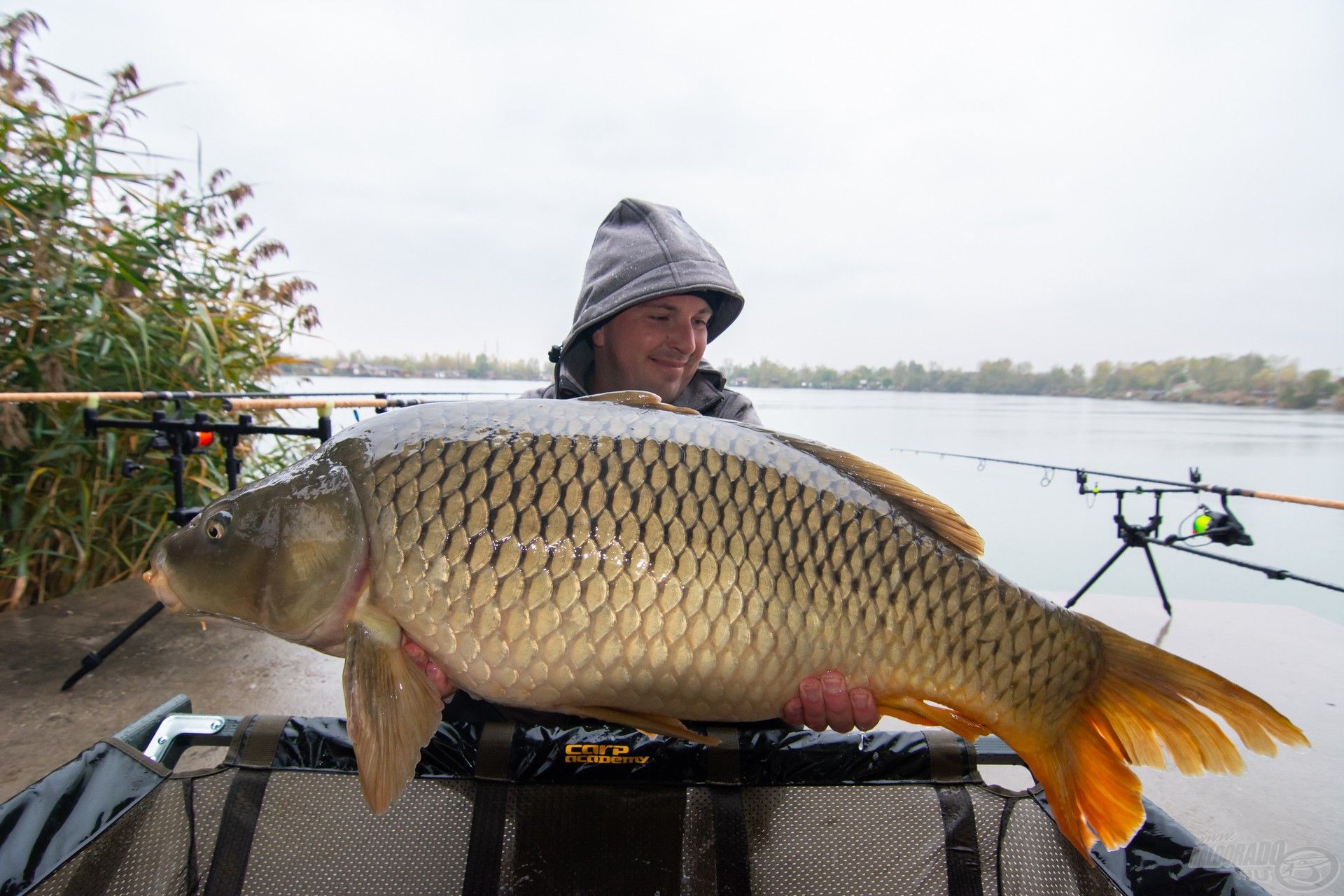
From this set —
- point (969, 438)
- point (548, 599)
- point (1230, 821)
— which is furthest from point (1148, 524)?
point (969, 438)

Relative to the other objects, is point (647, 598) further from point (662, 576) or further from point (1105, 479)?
point (1105, 479)

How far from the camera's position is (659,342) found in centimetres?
138

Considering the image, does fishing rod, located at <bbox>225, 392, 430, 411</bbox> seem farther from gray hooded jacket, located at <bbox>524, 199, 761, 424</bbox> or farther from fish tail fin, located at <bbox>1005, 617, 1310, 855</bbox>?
fish tail fin, located at <bbox>1005, 617, 1310, 855</bbox>

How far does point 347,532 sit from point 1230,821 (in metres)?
1.61

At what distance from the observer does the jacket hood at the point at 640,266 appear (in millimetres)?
1313

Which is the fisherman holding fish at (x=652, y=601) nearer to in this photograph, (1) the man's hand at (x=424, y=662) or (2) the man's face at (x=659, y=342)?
(1) the man's hand at (x=424, y=662)

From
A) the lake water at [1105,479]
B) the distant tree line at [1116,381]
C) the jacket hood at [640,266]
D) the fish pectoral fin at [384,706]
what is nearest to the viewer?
the fish pectoral fin at [384,706]

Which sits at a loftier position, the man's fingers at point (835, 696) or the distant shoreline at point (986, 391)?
the distant shoreline at point (986, 391)

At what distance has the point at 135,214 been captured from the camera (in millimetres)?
2434

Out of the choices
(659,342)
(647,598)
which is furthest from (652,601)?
(659,342)

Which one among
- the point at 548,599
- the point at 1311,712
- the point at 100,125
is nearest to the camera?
the point at 548,599

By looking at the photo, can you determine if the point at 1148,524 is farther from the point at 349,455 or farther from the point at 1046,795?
the point at 349,455

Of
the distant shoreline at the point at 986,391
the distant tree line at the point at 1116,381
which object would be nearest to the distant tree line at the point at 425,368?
the distant shoreline at the point at 986,391

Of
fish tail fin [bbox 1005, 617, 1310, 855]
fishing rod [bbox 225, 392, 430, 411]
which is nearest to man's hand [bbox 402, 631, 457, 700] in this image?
fish tail fin [bbox 1005, 617, 1310, 855]
